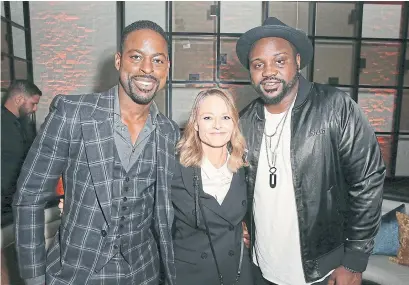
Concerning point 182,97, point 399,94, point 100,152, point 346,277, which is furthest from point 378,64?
point 100,152

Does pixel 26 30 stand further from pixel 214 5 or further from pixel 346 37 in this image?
pixel 346 37

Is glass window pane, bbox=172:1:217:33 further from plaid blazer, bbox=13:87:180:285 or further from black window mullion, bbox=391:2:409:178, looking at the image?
plaid blazer, bbox=13:87:180:285

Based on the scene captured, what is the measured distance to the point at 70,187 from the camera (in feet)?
4.68

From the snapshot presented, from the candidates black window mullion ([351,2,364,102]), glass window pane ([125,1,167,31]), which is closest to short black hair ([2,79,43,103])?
glass window pane ([125,1,167,31])

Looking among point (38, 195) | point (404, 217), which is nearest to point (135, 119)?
point (38, 195)

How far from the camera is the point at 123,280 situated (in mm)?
1433

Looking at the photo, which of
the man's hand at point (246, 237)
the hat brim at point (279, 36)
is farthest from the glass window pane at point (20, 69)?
the man's hand at point (246, 237)

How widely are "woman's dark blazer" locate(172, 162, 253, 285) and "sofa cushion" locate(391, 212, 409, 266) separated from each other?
204 centimetres

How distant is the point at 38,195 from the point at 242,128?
3.81 feet

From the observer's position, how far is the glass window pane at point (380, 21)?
4762 mm

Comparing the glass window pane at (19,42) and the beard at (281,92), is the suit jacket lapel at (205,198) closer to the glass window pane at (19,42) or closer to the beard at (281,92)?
the beard at (281,92)

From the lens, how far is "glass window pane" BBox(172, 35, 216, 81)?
4.73 metres

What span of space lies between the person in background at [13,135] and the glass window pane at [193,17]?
2.33 metres

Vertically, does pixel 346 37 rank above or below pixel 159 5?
below
